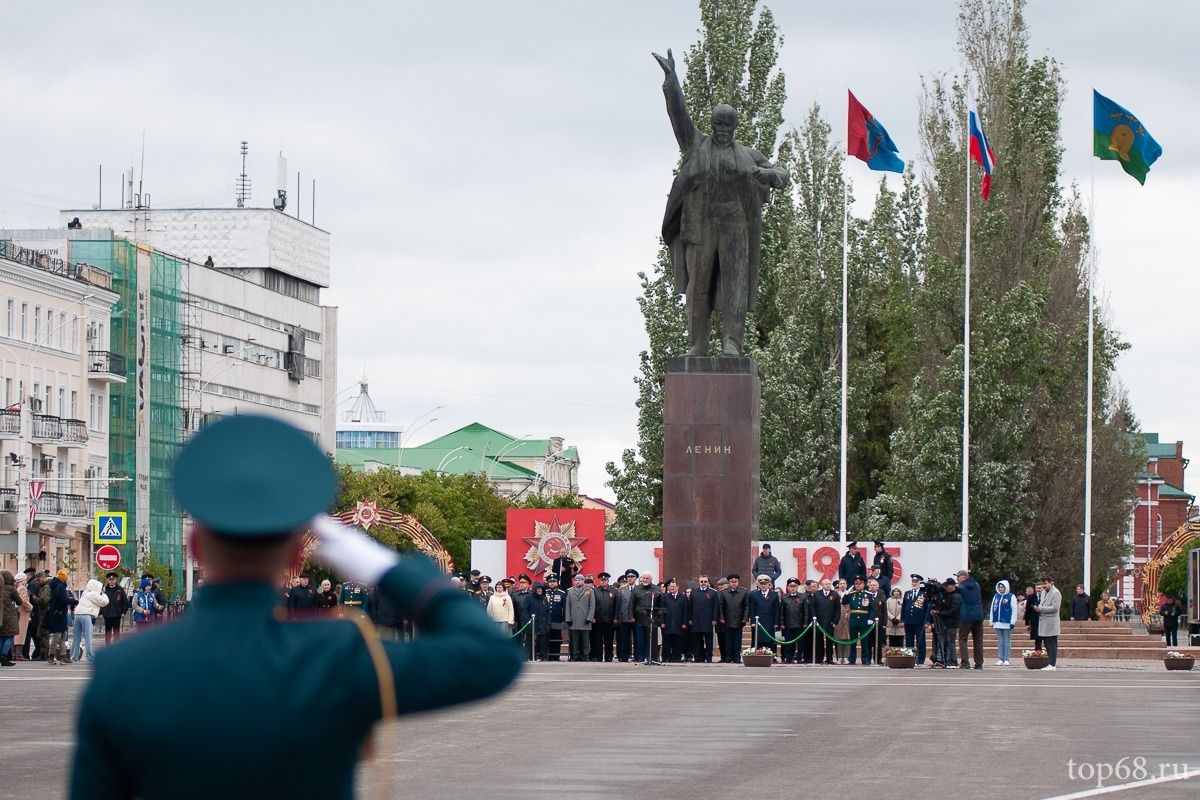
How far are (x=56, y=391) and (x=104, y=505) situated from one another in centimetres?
693

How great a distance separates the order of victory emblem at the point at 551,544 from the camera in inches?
1657

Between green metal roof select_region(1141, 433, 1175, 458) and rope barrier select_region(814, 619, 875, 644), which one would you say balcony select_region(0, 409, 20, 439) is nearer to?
rope barrier select_region(814, 619, 875, 644)

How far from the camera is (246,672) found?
3.42 meters

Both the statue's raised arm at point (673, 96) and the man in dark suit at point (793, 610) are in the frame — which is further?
the man in dark suit at point (793, 610)

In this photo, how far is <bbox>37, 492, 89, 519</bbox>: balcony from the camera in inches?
3211

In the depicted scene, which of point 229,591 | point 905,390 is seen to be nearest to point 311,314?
point 905,390

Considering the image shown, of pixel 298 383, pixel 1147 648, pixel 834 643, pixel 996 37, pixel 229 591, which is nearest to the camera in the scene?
pixel 229 591

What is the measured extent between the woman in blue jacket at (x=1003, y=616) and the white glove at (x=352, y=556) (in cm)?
3129

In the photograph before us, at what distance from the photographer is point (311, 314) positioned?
129m

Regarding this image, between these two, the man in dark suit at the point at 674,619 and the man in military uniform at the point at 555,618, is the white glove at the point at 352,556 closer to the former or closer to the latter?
the man in dark suit at the point at 674,619

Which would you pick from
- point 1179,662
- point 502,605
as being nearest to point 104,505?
point 502,605

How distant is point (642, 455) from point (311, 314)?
248 feet

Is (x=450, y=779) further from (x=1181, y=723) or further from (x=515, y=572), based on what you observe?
(x=515, y=572)

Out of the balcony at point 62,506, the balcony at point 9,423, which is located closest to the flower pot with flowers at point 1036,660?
the balcony at point 9,423
